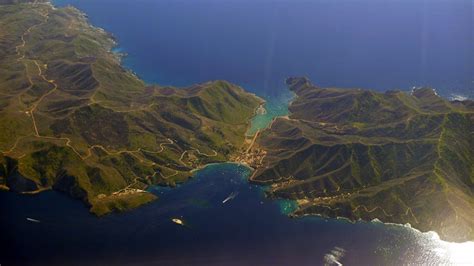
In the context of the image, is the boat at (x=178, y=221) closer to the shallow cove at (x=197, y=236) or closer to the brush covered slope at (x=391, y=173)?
the shallow cove at (x=197, y=236)

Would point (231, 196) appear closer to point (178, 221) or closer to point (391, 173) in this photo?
point (178, 221)

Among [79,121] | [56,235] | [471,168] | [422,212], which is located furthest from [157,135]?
[471,168]

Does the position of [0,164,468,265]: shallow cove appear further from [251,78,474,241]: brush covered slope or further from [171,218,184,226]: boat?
[251,78,474,241]: brush covered slope

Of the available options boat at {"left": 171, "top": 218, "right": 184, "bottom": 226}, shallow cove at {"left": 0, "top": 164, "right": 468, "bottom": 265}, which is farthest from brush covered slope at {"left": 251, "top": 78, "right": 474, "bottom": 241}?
boat at {"left": 171, "top": 218, "right": 184, "bottom": 226}

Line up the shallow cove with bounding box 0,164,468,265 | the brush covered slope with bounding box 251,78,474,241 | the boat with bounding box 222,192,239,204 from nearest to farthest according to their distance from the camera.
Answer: the shallow cove with bounding box 0,164,468,265
the brush covered slope with bounding box 251,78,474,241
the boat with bounding box 222,192,239,204

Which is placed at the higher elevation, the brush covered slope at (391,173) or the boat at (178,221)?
the brush covered slope at (391,173)

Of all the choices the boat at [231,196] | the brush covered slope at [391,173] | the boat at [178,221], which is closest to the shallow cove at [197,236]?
the boat at [231,196]

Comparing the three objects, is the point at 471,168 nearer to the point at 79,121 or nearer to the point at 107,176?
the point at 107,176

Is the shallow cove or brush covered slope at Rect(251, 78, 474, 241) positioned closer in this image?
the shallow cove

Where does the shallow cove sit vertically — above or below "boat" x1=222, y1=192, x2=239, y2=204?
below
